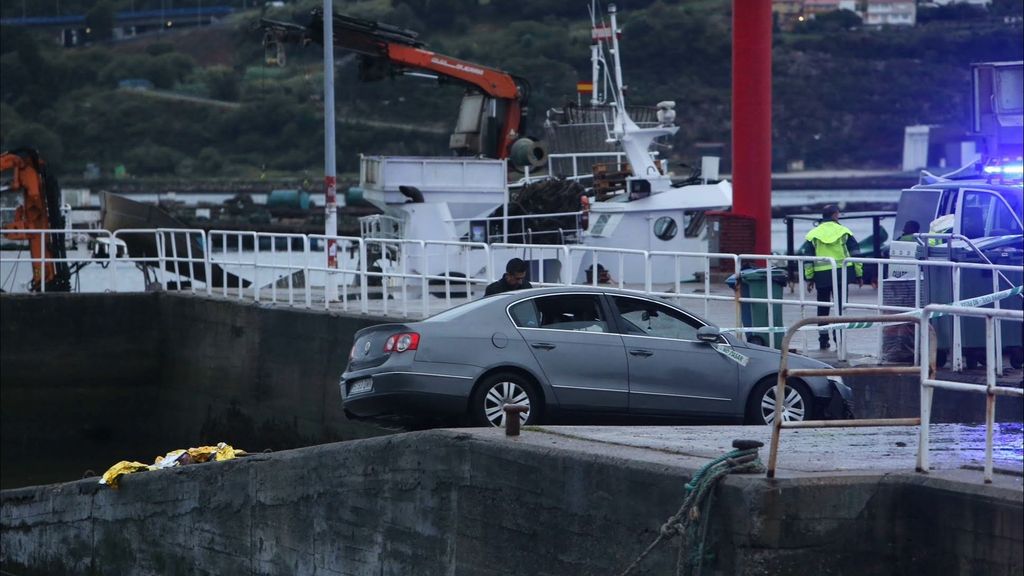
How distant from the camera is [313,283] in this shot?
34.1 metres

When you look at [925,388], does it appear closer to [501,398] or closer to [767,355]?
[767,355]

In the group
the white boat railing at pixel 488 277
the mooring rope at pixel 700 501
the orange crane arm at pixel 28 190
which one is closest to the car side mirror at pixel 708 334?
the white boat railing at pixel 488 277

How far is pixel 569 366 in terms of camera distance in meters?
12.7

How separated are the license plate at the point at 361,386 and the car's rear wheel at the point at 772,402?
3200 mm

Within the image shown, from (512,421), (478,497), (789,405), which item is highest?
(512,421)

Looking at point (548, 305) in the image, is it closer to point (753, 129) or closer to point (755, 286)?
point (755, 286)

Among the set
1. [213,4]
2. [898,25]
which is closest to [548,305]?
[898,25]

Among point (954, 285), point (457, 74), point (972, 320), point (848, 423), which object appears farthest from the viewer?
point (457, 74)

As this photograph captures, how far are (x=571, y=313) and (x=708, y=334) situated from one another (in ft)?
3.87

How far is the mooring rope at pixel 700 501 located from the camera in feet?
29.9

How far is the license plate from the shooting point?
41.7 feet

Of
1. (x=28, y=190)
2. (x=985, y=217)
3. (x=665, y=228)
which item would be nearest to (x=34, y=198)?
(x=28, y=190)

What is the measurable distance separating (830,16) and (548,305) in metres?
113

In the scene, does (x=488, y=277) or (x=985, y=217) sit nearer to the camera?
(x=985, y=217)
